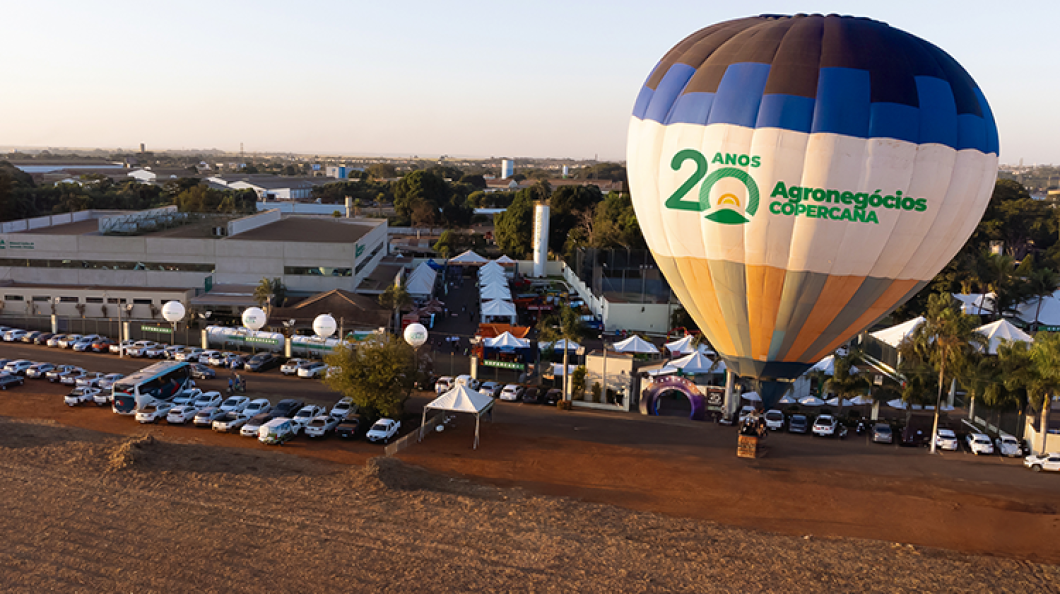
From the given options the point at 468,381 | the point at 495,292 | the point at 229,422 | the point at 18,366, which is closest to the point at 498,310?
the point at 495,292

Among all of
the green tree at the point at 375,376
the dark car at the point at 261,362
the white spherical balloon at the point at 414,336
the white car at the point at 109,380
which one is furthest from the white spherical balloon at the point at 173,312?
the green tree at the point at 375,376

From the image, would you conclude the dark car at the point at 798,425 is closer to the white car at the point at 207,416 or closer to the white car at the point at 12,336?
the white car at the point at 207,416

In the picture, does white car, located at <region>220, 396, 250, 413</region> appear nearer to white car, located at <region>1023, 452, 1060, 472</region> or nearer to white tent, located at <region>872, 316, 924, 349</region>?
white car, located at <region>1023, 452, 1060, 472</region>

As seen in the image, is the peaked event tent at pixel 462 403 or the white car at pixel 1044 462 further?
the peaked event tent at pixel 462 403

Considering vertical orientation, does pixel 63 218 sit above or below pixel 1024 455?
above

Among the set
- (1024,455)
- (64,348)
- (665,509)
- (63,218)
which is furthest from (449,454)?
(63,218)

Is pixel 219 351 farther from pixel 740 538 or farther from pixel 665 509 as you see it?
pixel 740 538
